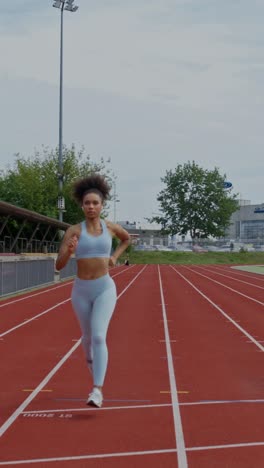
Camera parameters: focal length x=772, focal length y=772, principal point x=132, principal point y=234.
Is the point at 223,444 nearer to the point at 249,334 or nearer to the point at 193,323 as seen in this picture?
the point at 249,334

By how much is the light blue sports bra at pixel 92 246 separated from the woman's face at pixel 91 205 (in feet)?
0.55

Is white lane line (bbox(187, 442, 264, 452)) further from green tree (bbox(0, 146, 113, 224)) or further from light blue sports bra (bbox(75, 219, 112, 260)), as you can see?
green tree (bbox(0, 146, 113, 224))

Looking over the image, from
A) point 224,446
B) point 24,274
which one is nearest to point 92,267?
point 224,446

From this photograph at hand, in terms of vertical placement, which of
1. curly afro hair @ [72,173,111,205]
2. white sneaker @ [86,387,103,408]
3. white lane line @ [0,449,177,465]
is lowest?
white lane line @ [0,449,177,465]

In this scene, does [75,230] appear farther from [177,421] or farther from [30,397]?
[30,397]

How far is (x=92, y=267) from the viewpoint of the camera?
6.46 m

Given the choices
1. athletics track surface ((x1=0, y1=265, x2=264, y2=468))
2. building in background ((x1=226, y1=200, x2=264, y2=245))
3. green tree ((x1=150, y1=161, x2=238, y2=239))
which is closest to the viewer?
athletics track surface ((x1=0, y1=265, x2=264, y2=468))

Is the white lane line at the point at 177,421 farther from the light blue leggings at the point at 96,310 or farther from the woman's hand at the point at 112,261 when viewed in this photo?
the woman's hand at the point at 112,261

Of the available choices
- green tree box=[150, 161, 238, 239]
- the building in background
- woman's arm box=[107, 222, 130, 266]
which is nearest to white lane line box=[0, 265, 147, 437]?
woman's arm box=[107, 222, 130, 266]

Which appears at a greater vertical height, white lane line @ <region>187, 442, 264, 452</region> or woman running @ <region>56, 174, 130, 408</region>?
woman running @ <region>56, 174, 130, 408</region>

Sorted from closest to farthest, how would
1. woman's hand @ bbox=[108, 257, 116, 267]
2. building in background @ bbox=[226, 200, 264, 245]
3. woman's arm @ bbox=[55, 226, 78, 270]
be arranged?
woman's arm @ bbox=[55, 226, 78, 270] → woman's hand @ bbox=[108, 257, 116, 267] → building in background @ bbox=[226, 200, 264, 245]

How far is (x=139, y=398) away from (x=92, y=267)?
1.67 meters

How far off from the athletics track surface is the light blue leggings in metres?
0.47

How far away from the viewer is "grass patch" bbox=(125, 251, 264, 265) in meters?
85.9
